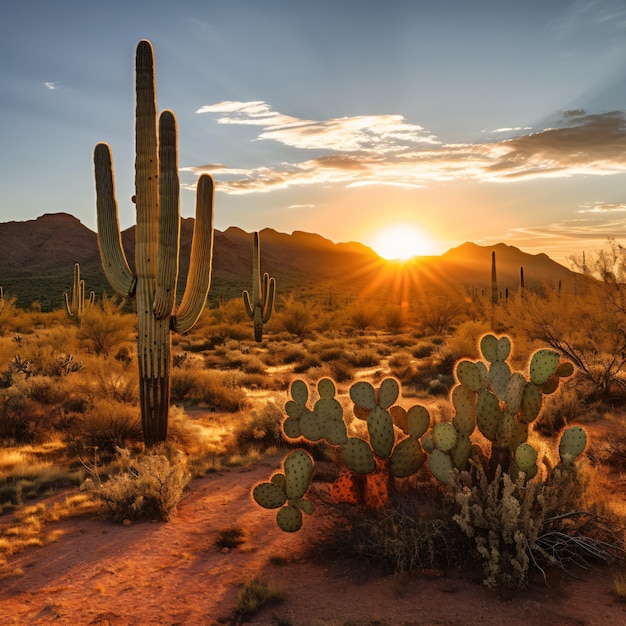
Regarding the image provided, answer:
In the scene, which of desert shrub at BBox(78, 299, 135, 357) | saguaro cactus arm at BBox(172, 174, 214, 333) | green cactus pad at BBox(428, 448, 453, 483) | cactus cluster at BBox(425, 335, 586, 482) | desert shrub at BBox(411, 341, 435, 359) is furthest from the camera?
desert shrub at BBox(411, 341, 435, 359)

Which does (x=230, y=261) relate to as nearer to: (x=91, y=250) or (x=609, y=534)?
(x=91, y=250)

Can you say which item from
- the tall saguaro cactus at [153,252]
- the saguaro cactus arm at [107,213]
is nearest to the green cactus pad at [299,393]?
the tall saguaro cactus at [153,252]

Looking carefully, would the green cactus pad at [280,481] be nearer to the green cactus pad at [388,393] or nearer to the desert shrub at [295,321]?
the green cactus pad at [388,393]

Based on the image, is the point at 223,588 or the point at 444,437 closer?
the point at 223,588

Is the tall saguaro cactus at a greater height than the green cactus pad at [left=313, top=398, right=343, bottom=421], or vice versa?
the tall saguaro cactus

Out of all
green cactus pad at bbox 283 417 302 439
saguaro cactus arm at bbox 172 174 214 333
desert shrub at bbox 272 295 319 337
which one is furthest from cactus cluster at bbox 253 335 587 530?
desert shrub at bbox 272 295 319 337

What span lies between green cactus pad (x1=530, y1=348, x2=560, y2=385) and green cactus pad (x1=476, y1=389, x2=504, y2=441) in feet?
1.62

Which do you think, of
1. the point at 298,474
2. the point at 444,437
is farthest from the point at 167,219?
the point at 444,437

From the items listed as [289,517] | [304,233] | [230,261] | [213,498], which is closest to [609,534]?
[289,517]

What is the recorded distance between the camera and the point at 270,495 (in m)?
5.86

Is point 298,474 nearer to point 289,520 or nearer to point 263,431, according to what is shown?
point 289,520

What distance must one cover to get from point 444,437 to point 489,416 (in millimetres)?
538

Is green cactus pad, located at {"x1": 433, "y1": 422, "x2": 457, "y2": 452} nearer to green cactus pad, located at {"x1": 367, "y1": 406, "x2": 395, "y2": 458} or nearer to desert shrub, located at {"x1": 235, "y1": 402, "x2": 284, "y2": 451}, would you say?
green cactus pad, located at {"x1": 367, "y1": 406, "x2": 395, "y2": 458}

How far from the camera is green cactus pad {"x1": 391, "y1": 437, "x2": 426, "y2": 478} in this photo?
19.9 ft
